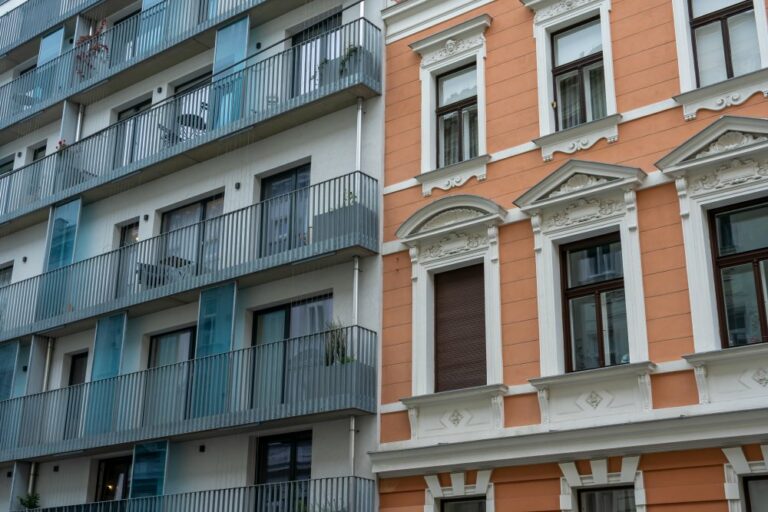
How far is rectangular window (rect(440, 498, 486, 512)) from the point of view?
15297mm

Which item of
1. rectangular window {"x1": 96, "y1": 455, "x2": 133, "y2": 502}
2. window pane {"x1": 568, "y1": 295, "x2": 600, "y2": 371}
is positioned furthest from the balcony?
window pane {"x1": 568, "y1": 295, "x2": 600, "y2": 371}

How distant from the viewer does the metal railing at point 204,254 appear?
18.2 meters

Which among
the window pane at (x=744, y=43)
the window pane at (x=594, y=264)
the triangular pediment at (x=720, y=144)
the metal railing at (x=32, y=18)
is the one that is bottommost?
the window pane at (x=594, y=264)

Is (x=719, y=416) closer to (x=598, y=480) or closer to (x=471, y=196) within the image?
(x=598, y=480)

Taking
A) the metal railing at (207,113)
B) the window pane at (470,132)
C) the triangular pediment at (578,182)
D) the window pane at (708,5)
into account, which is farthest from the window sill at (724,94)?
the metal railing at (207,113)

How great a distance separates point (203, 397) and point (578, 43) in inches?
384

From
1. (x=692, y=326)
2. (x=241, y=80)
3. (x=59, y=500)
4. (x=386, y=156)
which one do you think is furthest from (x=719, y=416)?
(x=59, y=500)

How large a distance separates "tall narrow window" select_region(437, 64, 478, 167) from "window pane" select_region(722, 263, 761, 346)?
5.48 m

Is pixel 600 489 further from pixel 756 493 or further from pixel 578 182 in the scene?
pixel 578 182

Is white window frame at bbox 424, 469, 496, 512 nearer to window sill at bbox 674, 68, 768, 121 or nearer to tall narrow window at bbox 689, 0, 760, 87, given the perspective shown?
window sill at bbox 674, 68, 768, 121

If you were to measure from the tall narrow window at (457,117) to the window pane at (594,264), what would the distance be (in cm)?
312

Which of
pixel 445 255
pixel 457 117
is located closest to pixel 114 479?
pixel 445 255

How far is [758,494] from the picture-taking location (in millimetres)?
12664

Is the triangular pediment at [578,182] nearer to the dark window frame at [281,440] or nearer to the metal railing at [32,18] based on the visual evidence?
the dark window frame at [281,440]
